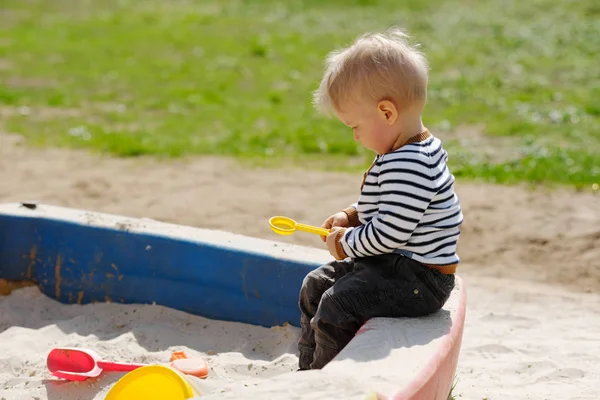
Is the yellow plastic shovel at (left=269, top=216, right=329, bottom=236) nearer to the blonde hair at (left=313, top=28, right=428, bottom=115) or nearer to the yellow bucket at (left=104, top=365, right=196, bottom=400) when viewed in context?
the blonde hair at (left=313, top=28, right=428, bottom=115)

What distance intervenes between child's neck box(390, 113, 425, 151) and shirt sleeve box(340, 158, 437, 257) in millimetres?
97

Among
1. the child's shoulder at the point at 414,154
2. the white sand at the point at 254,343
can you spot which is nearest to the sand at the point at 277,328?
the white sand at the point at 254,343

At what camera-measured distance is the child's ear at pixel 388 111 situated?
2521mm

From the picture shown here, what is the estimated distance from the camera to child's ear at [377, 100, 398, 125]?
2.52 metres

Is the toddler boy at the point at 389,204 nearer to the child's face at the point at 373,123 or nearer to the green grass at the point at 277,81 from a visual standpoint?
the child's face at the point at 373,123

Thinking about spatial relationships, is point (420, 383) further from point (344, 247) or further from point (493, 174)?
point (493, 174)

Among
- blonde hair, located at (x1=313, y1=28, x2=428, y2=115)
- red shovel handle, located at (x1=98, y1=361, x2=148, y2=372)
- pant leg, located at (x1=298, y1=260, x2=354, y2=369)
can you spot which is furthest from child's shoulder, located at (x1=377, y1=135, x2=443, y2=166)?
red shovel handle, located at (x1=98, y1=361, x2=148, y2=372)

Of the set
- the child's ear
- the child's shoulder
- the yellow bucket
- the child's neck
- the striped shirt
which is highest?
the child's ear

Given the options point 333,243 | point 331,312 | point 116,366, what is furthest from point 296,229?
point 116,366

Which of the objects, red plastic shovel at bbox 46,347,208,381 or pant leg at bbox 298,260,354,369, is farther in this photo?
red plastic shovel at bbox 46,347,208,381

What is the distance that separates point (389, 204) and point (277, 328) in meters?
0.95

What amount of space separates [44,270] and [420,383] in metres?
1.92

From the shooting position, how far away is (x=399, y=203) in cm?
249

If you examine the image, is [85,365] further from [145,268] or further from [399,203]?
[399,203]
